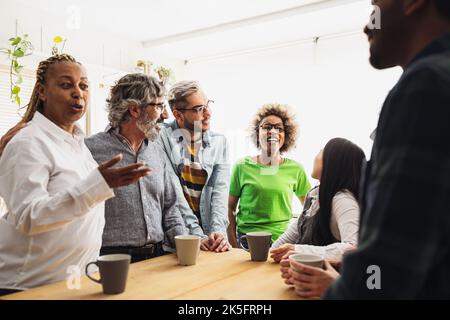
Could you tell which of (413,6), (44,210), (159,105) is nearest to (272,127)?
(159,105)

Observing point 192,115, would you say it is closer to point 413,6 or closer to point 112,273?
point 112,273

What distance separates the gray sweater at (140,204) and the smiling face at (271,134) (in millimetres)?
1127

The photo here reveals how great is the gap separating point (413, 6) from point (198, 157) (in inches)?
59.8

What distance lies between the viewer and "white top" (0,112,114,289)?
1.10m

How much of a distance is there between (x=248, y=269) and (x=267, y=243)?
157 millimetres

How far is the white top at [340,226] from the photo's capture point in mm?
1377

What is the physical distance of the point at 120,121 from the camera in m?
1.73

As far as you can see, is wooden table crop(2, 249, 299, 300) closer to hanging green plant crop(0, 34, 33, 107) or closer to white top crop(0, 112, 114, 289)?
white top crop(0, 112, 114, 289)

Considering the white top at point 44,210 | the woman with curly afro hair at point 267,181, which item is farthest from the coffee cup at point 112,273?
the woman with curly afro hair at point 267,181

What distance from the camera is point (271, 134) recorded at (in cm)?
279

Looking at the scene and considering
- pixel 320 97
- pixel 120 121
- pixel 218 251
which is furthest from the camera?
pixel 320 97

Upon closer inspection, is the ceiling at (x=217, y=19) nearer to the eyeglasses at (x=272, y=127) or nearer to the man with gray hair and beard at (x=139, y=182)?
the eyeglasses at (x=272, y=127)
